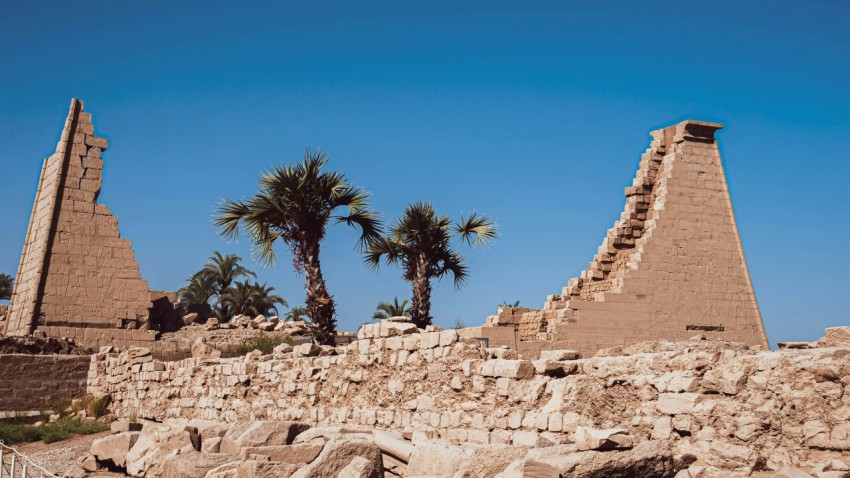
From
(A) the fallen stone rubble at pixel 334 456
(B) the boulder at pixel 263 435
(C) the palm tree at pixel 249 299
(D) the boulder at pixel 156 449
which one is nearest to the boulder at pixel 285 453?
(A) the fallen stone rubble at pixel 334 456

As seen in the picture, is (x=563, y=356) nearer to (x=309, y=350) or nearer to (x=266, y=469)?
(x=266, y=469)

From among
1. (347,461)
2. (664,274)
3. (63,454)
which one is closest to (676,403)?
(347,461)

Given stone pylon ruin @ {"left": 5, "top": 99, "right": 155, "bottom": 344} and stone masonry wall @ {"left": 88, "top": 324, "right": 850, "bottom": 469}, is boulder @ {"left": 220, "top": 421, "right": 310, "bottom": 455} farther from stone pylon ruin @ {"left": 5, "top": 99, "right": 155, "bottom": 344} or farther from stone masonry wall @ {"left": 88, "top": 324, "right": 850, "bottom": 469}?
stone pylon ruin @ {"left": 5, "top": 99, "right": 155, "bottom": 344}

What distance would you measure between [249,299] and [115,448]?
26534 millimetres

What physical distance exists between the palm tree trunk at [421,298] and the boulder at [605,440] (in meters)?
13.8

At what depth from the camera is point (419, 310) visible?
20.3 meters

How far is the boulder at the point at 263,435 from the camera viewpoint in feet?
31.1

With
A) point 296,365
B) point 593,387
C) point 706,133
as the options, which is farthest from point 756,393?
point 706,133

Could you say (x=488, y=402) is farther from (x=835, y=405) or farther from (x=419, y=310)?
(x=419, y=310)

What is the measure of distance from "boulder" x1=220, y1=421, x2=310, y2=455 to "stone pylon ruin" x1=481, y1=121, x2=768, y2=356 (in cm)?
782

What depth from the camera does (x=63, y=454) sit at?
14266mm

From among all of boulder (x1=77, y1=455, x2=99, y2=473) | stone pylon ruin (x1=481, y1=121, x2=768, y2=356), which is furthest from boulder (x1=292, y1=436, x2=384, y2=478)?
stone pylon ruin (x1=481, y1=121, x2=768, y2=356)

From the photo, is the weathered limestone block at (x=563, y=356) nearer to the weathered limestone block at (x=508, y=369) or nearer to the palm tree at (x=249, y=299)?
the weathered limestone block at (x=508, y=369)

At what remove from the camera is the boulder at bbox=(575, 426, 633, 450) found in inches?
251
